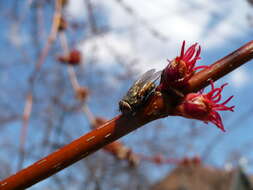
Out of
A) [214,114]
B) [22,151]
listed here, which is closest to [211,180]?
[22,151]

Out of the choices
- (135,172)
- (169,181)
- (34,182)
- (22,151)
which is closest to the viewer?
(34,182)

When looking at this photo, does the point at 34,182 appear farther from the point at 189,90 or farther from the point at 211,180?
the point at 211,180
